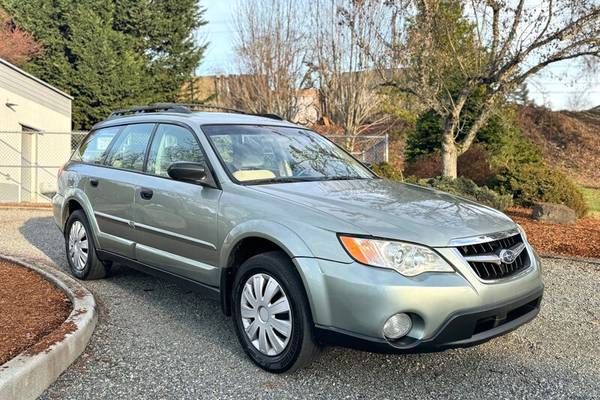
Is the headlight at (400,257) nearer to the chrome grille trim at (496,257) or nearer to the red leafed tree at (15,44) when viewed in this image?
the chrome grille trim at (496,257)

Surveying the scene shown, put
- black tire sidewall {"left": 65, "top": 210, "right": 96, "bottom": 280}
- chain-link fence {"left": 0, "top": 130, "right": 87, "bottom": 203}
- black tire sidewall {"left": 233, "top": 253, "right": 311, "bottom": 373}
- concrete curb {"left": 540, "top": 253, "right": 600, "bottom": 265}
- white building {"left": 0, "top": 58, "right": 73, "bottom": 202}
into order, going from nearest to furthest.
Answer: black tire sidewall {"left": 233, "top": 253, "right": 311, "bottom": 373}, black tire sidewall {"left": 65, "top": 210, "right": 96, "bottom": 280}, concrete curb {"left": 540, "top": 253, "right": 600, "bottom": 265}, white building {"left": 0, "top": 58, "right": 73, "bottom": 202}, chain-link fence {"left": 0, "top": 130, "right": 87, "bottom": 203}

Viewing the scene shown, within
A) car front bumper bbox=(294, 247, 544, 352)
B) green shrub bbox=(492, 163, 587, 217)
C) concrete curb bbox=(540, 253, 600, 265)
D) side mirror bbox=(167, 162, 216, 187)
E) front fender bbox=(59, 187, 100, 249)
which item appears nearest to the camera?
car front bumper bbox=(294, 247, 544, 352)

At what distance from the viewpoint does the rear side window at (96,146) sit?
5551 mm

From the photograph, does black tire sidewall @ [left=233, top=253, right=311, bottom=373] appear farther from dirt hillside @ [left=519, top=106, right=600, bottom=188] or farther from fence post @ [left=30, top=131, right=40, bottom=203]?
dirt hillside @ [left=519, top=106, right=600, bottom=188]

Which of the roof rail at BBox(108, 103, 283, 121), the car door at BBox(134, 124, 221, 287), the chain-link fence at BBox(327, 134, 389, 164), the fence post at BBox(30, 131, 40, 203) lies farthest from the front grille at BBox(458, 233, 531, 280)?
the fence post at BBox(30, 131, 40, 203)

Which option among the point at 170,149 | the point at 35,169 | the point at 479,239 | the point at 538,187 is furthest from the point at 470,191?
the point at 35,169

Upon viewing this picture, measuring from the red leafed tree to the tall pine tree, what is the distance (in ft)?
1.17

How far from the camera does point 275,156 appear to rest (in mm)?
4387

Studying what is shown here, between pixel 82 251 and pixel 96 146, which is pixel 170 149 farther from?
pixel 82 251

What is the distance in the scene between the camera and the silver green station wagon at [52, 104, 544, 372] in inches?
119

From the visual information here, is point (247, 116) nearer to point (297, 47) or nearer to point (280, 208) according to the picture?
point (280, 208)

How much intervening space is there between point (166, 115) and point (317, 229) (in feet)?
7.56

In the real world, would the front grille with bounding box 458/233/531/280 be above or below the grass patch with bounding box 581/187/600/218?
above

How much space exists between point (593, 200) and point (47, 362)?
52.8 ft
